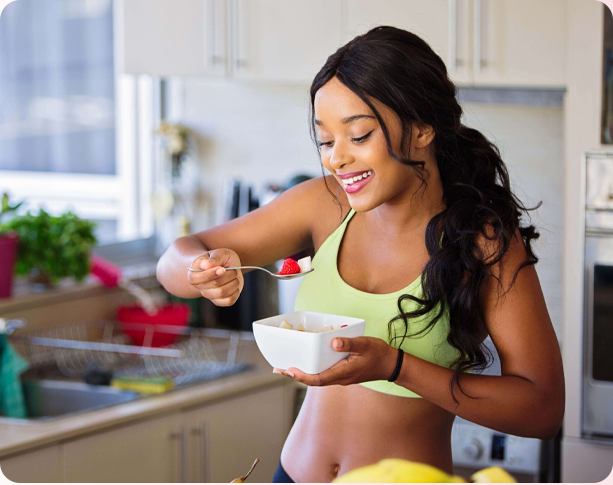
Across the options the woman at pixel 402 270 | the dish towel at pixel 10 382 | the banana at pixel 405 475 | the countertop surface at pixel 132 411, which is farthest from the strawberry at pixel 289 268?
the dish towel at pixel 10 382

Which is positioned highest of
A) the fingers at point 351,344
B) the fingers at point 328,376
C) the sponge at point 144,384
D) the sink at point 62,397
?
the fingers at point 351,344

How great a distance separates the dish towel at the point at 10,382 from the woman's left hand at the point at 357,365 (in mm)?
1259

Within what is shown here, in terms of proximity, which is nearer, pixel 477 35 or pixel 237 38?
pixel 477 35

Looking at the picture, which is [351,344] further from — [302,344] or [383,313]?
[383,313]

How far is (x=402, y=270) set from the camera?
4.15 ft

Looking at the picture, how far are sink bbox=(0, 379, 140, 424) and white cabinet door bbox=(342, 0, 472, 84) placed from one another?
1320 mm

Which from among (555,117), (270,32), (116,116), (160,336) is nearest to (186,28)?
(270,32)

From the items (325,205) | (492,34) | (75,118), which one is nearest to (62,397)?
(325,205)

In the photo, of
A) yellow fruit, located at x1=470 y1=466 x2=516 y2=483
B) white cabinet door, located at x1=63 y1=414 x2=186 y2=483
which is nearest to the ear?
yellow fruit, located at x1=470 y1=466 x2=516 y2=483

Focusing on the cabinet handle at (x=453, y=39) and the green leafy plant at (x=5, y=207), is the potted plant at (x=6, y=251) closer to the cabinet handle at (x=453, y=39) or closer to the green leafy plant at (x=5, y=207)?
the green leafy plant at (x=5, y=207)

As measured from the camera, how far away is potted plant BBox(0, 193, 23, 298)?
2.25 meters

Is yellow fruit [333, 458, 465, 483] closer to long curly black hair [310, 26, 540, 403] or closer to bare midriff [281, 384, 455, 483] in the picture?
long curly black hair [310, 26, 540, 403]

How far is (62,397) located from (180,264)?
43.7 inches

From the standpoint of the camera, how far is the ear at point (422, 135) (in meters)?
1.20
